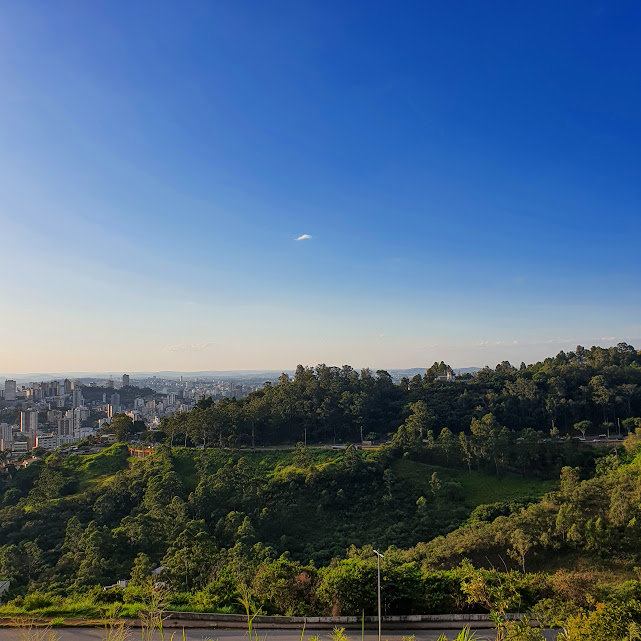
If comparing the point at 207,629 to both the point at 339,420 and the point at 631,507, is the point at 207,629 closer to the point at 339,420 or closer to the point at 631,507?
the point at 631,507

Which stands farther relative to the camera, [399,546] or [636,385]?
[636,385]

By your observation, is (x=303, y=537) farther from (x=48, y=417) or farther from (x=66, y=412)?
(x=66, y=412)

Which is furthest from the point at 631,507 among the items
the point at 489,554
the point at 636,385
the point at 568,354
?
the point at 568,354

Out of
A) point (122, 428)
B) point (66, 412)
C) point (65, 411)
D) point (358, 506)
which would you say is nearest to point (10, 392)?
point (65, 411)

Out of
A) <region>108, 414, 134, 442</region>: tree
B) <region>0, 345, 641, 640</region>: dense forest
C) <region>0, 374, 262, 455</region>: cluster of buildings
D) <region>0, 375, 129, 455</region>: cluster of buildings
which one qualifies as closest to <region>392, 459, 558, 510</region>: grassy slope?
<region>0, 345, 641, 640</region>: dense forest

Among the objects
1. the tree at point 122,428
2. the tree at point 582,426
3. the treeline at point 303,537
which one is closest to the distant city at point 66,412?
the tree at point 122,428

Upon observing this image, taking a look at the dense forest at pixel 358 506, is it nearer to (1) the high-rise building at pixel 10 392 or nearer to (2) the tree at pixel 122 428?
(2) the tree at pixel 122 428

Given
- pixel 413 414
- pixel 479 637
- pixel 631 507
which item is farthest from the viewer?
pixel 413 414
